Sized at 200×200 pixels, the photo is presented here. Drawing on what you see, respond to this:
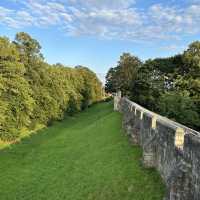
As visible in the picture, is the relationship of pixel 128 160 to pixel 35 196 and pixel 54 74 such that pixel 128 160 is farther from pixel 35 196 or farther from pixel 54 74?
pixel 54 74

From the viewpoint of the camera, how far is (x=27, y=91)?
3127 centimetres

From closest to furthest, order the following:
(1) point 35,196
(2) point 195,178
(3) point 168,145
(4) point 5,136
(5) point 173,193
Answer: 1. (2) point 195,178
2. (5) point 173,193
3. (3) point 168,145
4. (1) point 35,196
5. (4) point 5,136

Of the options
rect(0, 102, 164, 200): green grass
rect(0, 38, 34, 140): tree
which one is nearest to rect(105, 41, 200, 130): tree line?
rect(0, 102, 164, 200): green grass

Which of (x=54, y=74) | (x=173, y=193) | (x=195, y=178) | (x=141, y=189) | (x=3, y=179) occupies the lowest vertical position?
(x=3, y=179)

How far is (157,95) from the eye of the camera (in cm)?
4275

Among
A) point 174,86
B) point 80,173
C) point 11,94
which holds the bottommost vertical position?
point 80,173

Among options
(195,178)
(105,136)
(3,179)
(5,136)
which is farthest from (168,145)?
(5,136)

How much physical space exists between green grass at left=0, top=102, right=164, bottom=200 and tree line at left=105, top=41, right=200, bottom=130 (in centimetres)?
1006

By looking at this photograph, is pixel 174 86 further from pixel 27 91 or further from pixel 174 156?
pixel 174 156

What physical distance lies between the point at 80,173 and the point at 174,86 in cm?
2574

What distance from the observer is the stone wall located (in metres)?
8.50

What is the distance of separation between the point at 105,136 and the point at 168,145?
13000 mm

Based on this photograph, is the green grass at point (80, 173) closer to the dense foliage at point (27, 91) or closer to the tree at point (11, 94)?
the tree at point (11, 94)

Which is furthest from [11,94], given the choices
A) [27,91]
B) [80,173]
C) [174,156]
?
[174,156]
